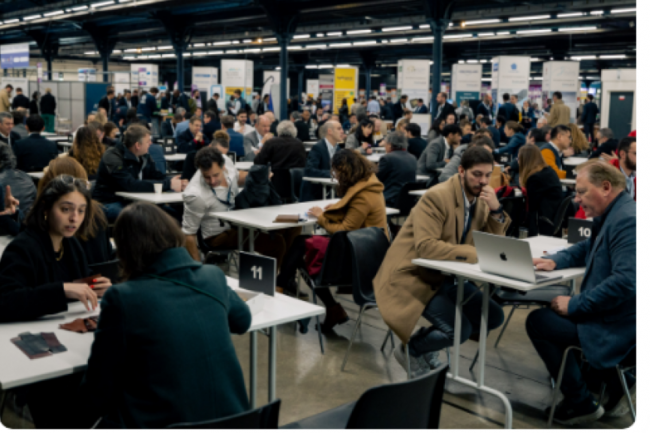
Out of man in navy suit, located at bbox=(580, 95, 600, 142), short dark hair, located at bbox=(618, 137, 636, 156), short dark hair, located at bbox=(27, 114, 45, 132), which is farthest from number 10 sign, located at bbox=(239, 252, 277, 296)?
man in navy suit, located at bbox=(580, 95, 600, 142)

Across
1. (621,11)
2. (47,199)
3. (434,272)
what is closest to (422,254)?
(434,272)

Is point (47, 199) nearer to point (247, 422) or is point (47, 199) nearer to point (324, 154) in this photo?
point (247, 422)

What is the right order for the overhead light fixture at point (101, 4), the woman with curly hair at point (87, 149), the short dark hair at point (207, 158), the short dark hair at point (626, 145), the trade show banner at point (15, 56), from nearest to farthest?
the short dark hair at point (207, 158), the short dark hair at point (626, 145), the woman with curly hair at point (87, 149), the overhead light fixture at point (101, 4), the trade show banner at point (15, 56)

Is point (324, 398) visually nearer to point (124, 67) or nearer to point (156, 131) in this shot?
point (156, 131)

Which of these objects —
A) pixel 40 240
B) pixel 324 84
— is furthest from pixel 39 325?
pixel 324 84

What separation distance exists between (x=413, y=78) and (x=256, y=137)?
6.97 meters

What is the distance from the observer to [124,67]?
39.8 metres

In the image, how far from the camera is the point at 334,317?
165 inches

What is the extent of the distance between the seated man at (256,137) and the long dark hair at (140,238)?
6593mm

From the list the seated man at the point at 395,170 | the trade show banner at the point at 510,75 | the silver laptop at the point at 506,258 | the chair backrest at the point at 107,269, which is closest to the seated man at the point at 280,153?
the seated man at the point at 395,170

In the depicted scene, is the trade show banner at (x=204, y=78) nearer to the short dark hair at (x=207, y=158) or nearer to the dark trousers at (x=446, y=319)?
the short dark hair at (x=207, y=158)

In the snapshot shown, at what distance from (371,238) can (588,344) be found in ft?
4.30

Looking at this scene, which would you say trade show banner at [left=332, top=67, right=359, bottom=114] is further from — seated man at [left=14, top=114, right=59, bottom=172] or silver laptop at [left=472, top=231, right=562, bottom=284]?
silver laptop at [left=472, top=231, right=562, bottom=284]

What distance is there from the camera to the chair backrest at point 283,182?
6.51m
